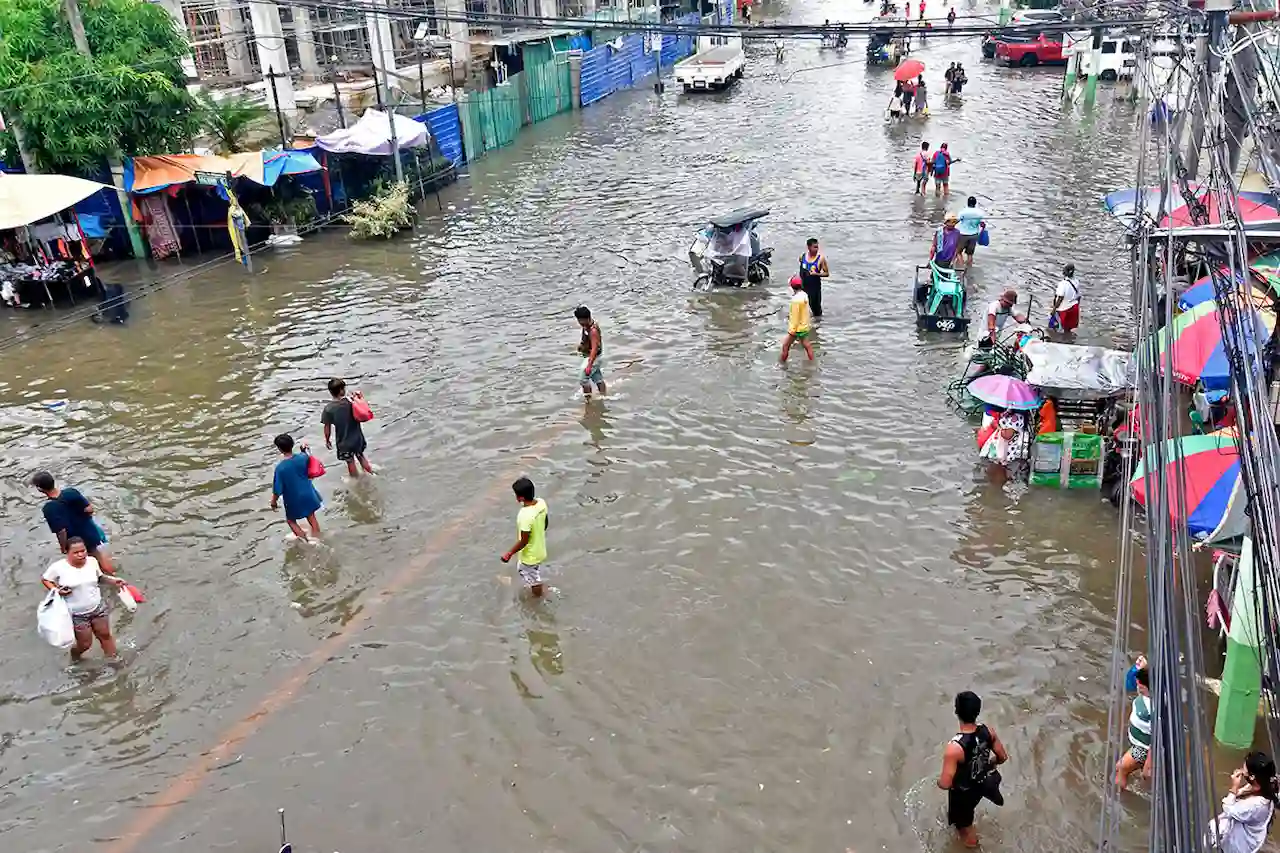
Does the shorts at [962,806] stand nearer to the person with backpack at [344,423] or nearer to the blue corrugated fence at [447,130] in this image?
the person with backpack at [344,423]

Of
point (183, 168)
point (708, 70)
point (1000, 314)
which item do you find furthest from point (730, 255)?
point (708, 70)

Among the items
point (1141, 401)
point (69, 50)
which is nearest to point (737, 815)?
point (1141, 401)

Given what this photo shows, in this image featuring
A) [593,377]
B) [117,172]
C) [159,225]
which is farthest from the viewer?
[159,225]

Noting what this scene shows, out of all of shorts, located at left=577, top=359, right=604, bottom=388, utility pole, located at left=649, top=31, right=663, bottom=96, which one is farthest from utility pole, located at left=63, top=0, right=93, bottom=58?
utility pole, located at left=649, top=31, right=663, bottom=96

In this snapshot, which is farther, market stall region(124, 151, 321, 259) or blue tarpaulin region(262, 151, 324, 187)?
blue tarpaulin region(262, 151, 324, 187)

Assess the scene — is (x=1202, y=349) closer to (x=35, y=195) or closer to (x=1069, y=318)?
(x=1069, y=318)

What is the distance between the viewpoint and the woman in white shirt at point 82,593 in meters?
Result: 8.24

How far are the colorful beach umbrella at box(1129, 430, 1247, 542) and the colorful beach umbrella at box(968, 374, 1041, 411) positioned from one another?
2595 millimetres

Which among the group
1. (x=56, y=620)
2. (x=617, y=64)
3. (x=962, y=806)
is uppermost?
(x=617, y=64)

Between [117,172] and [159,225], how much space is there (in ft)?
4.15

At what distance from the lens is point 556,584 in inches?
378

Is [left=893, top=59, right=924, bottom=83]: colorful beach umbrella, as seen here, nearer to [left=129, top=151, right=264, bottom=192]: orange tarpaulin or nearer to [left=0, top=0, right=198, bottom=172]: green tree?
[left=129, top=151, right=264, bottom=192]: orange tarpaulin

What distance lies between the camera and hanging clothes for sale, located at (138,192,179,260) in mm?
19844

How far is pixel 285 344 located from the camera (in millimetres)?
15797
